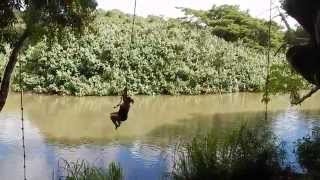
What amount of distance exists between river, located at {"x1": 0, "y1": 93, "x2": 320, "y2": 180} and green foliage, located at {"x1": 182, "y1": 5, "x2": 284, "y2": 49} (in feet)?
19.3

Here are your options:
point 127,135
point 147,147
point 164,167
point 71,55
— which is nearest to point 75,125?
point 127,135

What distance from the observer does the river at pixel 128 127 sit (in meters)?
10.3

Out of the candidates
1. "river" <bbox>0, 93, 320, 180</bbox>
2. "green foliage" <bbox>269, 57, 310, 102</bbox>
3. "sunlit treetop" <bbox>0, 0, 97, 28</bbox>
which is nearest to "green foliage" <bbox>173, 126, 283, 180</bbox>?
"river" <bbox>0, 93, 320, 180</bbox>

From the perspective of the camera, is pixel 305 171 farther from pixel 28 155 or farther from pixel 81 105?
pixel 81 105

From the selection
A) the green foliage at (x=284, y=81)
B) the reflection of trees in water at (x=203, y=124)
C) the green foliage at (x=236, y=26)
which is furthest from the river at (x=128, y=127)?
the green foliage at (x=236, y=26)

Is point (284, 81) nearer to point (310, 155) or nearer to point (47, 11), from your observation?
point (310, 155)

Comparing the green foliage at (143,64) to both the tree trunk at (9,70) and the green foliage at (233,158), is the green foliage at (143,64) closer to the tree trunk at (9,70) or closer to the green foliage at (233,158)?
the green foliage at (233,158)

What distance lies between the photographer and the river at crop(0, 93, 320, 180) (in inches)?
406

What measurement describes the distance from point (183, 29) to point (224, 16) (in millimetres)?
5034

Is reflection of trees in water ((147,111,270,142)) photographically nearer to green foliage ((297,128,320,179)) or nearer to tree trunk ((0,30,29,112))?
green foliage ((297,128,320,179))

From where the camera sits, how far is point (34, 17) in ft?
19.4

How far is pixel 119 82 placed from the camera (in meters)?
20.4

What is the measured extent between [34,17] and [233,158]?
11.2 ft

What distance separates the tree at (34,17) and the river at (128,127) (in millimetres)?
3096
